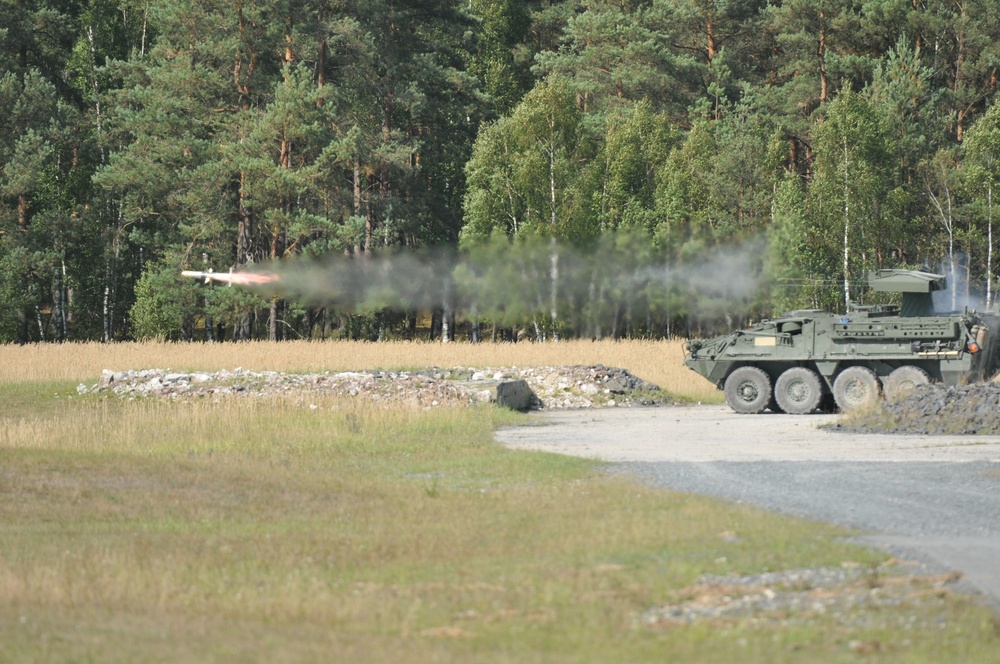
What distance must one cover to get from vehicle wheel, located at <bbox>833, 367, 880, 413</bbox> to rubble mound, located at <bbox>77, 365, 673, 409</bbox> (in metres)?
5.24

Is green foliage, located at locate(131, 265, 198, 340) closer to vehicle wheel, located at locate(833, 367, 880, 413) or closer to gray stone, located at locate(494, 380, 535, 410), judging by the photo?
gray stone, located at locate(494, 380, 535, 410)

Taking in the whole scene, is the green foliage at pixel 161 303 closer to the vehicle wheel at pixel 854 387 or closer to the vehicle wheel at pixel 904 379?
the vehicle wheel at pixel 854 387

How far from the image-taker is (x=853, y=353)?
2706 centimetres

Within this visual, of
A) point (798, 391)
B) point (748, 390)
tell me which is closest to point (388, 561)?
point (798, 391)

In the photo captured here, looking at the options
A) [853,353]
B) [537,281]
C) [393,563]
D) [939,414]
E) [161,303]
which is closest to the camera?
[393,563]

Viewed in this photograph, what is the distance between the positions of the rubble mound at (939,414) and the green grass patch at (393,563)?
24.3ft

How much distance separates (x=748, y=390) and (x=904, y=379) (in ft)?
11.2

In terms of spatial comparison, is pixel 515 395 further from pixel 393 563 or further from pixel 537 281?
pixel 393 563

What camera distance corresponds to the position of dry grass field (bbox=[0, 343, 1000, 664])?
797 cm

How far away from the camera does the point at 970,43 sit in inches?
2089

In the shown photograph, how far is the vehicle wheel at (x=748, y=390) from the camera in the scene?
28203 millimetres

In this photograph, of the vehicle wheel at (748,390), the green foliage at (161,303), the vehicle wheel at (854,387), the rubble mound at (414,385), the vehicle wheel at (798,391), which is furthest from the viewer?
the green foliage at (161,303)

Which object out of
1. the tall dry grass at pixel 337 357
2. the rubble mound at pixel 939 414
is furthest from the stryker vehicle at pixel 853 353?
the tall dry grass at pixel 337 357

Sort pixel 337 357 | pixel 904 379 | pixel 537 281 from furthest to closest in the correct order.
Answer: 1. pixel 537 281
2. pixel 337 357
3. pixel 904 379
